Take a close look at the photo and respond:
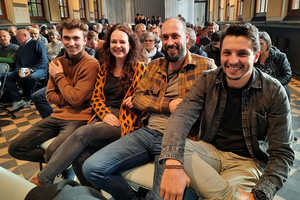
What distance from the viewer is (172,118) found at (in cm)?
129

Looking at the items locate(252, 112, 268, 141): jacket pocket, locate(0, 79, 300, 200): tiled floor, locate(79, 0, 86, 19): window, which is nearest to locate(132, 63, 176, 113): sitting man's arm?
locate(252, 112, 268, 141): jacket pocket

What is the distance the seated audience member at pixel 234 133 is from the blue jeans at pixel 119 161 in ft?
1.03

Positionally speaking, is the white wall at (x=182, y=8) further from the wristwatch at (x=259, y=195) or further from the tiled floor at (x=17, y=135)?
the wristwatch at (x=259, y=195)

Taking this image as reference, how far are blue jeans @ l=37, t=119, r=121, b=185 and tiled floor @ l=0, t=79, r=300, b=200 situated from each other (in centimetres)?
88

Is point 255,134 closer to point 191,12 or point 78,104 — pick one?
point 78,104

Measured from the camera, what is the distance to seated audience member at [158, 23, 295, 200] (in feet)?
3.46

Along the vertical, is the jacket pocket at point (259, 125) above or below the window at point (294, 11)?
below

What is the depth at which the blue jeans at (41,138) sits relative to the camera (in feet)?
5.66

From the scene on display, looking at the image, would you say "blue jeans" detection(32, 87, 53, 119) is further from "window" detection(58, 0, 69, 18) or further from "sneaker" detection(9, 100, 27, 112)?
"window" detection(58, 0, 69, 18)

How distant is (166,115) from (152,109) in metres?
0.12

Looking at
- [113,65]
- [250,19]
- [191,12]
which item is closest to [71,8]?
[250,19]

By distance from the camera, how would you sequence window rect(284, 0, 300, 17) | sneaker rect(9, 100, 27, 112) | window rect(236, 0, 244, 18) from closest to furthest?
sneaker rect(9, 100, 27, 112) → window rect(284, 0, 300, 17) → window rect(236, 0, 244, 18)

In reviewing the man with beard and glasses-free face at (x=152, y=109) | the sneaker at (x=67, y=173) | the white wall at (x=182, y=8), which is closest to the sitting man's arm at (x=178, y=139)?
the man with beard and glasses-free face at (x=152, y=109)

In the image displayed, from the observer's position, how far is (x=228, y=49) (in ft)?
3.88
